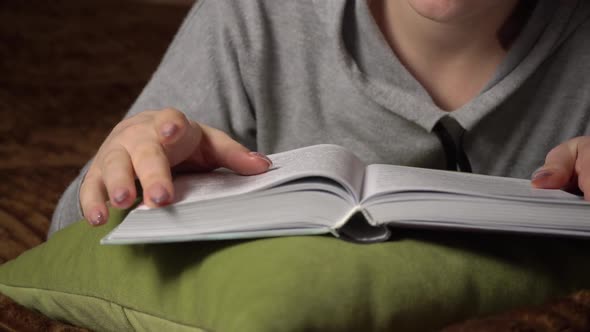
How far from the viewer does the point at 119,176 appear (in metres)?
0.76

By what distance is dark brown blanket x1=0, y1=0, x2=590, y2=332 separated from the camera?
854mm

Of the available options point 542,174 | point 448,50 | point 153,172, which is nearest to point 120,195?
point 153,172

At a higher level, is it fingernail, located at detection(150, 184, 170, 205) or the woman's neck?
fingernail, located at detection(150, 184, 170, 205)

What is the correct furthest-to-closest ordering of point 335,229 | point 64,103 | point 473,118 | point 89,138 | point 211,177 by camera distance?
point 64,103 → point 89,138 → point 473,118 → point 211,177 → point 335,229

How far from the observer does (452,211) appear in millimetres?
689

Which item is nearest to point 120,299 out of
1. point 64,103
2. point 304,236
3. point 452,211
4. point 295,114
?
point 304,236

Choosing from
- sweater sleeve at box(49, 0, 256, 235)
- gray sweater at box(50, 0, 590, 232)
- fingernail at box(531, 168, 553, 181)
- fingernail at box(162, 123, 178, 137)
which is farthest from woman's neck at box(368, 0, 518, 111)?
fingernail at box(162, 123, 178, 137)

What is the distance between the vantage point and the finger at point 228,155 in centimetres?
80

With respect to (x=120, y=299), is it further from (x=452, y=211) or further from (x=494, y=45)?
(x=494, y=45)

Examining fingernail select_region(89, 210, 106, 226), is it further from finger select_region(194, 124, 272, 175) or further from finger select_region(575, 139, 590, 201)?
finger select_region(575, 139, 590, 201)

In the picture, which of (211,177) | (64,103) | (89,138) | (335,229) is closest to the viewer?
(335,229)

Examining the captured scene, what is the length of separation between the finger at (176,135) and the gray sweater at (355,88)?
292mm

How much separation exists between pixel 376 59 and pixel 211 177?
43cm

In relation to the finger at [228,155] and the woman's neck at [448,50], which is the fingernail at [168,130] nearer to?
the finger at [228,155]
